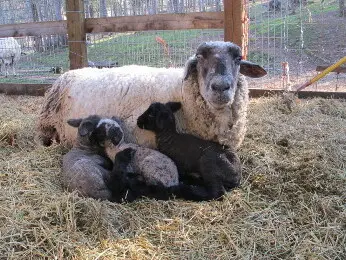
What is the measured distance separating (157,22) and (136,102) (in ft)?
9.65

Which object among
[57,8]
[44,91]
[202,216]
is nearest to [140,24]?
[44,91]

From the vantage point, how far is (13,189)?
3678mm

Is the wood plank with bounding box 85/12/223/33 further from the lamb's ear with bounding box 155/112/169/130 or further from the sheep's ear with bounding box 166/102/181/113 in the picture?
the lamb's ear with bounding box 155/112/169/130

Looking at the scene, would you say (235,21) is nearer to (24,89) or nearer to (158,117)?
(158,117)

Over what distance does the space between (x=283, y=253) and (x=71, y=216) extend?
157 cm

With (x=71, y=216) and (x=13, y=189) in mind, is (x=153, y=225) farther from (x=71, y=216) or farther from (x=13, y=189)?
(x=13, y=189)

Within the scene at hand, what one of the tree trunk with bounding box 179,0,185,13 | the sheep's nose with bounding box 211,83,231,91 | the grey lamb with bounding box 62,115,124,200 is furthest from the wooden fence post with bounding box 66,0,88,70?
the sheep's nose with bounding box 211,83,231,91

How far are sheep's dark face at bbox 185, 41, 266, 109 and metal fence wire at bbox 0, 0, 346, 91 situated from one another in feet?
10.1

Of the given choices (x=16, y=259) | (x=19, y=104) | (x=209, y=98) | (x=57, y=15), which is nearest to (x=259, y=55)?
(x=57, y=15)

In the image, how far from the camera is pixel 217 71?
3945mm

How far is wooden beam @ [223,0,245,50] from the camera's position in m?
6.39

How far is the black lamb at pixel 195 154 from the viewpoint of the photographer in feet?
12.2

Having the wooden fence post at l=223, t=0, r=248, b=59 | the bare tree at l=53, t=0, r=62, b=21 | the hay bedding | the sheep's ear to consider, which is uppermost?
the bare tree at l=53, t=0, r=62, b=21

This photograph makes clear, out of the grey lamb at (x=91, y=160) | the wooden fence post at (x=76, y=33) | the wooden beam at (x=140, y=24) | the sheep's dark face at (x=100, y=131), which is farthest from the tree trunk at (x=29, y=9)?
the sheep's dark face at (x=100, y=131)
